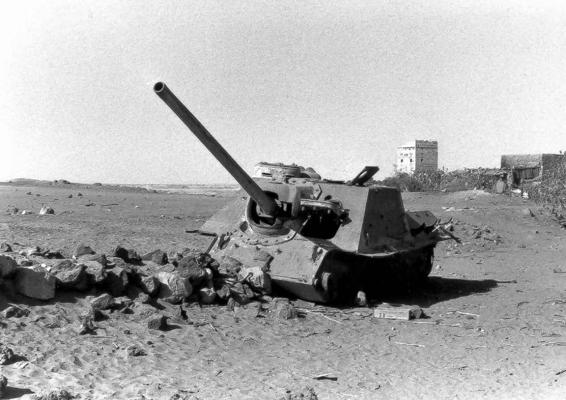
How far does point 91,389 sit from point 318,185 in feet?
18.4

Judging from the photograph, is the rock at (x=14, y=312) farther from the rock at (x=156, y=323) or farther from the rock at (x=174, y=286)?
the rock at (x=174, y=286)

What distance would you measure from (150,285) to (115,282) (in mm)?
407

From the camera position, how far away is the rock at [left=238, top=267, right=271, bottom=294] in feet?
29.7

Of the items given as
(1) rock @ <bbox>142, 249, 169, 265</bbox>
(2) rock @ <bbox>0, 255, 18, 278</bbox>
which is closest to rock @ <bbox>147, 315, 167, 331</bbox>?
(2) rock @ <bbox>0, 255, 18, 278</bbox>

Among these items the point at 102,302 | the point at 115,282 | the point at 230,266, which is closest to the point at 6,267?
the point at 102,302

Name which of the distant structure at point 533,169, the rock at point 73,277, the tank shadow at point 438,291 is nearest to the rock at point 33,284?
the rock at point 73,277

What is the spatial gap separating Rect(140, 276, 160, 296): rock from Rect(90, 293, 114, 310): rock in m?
0.63

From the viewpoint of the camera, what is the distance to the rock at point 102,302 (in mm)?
7461

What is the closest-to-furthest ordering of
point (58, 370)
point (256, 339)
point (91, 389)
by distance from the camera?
point (91, 389) → point (58, 370) → point (256, 339)

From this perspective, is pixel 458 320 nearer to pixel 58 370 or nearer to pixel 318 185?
pixel 318 185

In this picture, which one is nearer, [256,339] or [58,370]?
[58,370]

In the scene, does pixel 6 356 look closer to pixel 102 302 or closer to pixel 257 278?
pixel 102 302

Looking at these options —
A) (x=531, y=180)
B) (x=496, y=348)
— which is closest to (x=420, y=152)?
(x=531, y=180)

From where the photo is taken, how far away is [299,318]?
27.9ft
